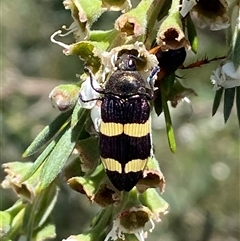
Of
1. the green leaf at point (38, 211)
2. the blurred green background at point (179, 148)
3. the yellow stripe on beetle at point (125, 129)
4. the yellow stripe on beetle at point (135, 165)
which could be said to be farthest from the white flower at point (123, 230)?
the blurred green background at point (179, 148)

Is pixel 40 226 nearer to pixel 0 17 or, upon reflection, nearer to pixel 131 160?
pixel 131 160

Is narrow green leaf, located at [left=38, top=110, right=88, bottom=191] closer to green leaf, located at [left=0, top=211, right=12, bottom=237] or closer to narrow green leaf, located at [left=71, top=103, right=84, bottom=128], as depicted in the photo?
narrow green leaf, located at [left=71, top=103, right=84, bottom=128]

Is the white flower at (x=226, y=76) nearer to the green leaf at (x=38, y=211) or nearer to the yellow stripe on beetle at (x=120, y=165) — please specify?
the yellow stripe on beetle at (x=120, y=165)

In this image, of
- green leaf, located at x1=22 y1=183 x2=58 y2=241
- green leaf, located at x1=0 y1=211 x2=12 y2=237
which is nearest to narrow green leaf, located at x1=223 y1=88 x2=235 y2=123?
green leaf, located at x1=22 y1=183 x2=58 y2=241

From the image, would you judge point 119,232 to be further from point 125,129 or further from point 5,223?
point 5,223

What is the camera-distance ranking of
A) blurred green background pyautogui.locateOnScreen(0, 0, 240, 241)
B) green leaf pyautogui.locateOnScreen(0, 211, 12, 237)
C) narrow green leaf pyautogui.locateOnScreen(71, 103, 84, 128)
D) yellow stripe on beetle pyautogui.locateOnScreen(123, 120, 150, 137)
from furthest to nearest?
blurred green background pyautogui.locateOnScreen(0, 0, 240, 241), green leaf pyautogui.locateOnScreen(0, 211, 12, 237), yellow stripe on beetle pyautogui.locateOnScreen(123, 120, 150, 137), narrow green leaf pyautogui.locateOnScreen(71, 103, 84, 128)

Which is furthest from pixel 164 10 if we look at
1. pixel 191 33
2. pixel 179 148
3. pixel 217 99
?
pixel 179 148
